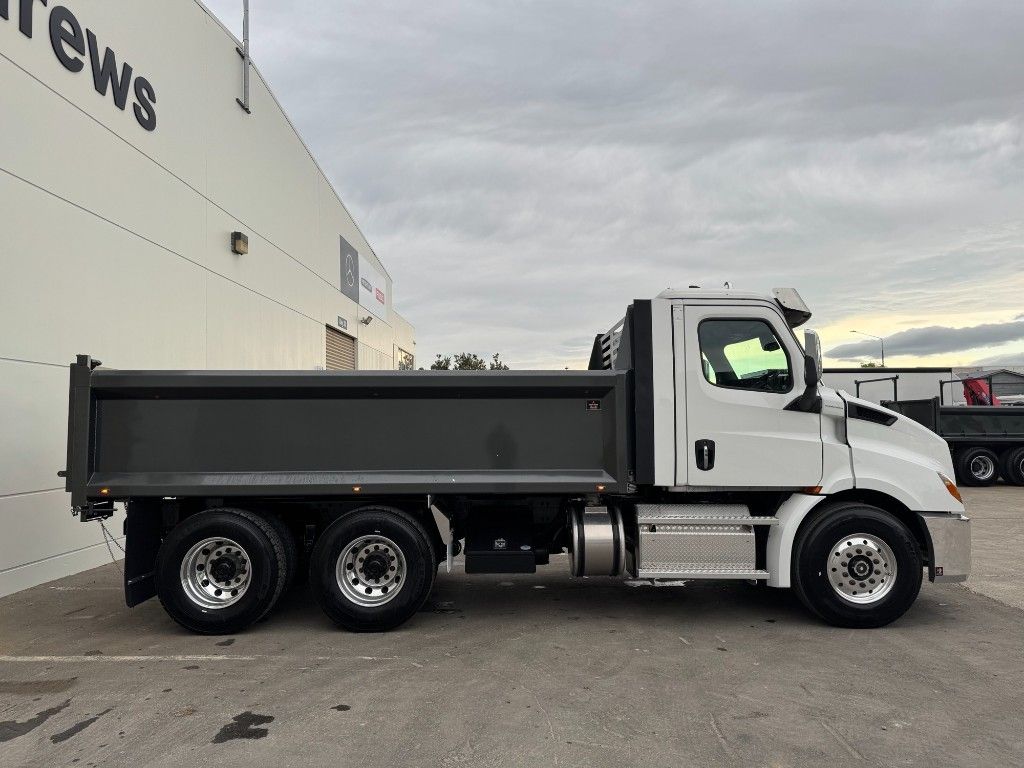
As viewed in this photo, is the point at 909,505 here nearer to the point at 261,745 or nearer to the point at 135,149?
the point at 261,745

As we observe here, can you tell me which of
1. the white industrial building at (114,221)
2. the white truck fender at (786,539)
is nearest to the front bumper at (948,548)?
the white truck fender at (786,539)

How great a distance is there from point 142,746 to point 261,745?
0.63 meters

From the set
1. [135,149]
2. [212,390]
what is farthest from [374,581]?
[135,149]

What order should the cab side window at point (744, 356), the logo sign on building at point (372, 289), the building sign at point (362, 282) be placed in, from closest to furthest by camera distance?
the cab side window at point (744, 356), the building sign at point (362, 282), the logo sign on building at point (372, 289)

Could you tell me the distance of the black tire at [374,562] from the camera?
18.4 ft

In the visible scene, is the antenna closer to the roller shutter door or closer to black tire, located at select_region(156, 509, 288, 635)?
the roller shutter door

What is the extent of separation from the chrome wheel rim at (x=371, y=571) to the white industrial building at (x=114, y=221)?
389 cm

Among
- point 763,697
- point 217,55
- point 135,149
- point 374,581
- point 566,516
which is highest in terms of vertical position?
point 217,55

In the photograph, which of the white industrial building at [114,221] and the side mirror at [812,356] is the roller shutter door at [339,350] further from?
the side mirror at [812,356]

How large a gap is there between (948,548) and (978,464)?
46.8 ft

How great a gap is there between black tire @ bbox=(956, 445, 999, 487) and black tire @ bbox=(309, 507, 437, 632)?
54.3 feet

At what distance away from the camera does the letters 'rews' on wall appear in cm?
723

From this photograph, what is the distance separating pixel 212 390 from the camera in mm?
5551

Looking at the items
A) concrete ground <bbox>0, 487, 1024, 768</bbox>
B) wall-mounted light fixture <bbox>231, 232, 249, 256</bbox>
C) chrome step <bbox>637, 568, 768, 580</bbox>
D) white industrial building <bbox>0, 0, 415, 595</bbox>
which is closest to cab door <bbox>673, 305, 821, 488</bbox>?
chrome step <bbox>637, 568, 768, 580</bbox>
